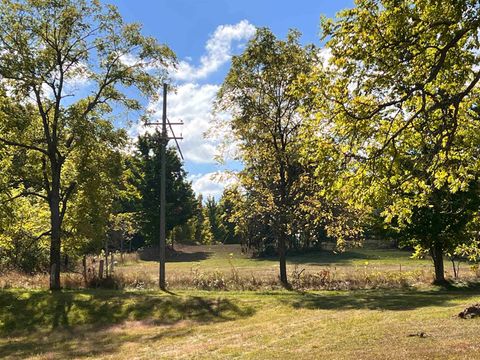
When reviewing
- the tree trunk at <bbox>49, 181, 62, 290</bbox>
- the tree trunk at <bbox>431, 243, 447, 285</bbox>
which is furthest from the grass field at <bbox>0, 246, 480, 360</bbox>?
the tree trunk at <bbox>49, 181, 62, 290</bbox>

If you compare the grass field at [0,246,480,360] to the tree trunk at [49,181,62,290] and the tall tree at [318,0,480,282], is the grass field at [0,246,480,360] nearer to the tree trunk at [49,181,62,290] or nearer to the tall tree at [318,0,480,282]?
the tree trunk at [49,181,62,290]

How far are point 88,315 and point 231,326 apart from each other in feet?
19.7

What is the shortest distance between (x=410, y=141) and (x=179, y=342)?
320 inches

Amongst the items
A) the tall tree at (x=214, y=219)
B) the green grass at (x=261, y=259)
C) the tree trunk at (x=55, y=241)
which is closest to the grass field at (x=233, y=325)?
the tree trunk at (x=55, y=241)

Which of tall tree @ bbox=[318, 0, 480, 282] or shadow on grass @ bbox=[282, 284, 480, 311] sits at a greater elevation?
tall tree @ bbox=[318, 0, 480, 282]

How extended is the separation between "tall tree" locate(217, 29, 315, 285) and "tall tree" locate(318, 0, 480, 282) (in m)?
15.2

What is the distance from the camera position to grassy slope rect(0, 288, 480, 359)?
9945 millimetres

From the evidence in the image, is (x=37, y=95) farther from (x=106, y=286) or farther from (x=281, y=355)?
(x=281, y=355)

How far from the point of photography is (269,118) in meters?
25.4

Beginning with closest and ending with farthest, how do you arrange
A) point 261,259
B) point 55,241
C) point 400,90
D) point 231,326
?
point 400,90 → point 231,326 → point 55,241 → point 261,259

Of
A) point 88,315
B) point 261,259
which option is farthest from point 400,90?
point 261,259

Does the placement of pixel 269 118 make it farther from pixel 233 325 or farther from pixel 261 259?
pixel 261 259

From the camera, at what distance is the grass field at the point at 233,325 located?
995cm

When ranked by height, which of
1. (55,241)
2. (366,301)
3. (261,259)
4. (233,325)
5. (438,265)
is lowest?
(233,325)
